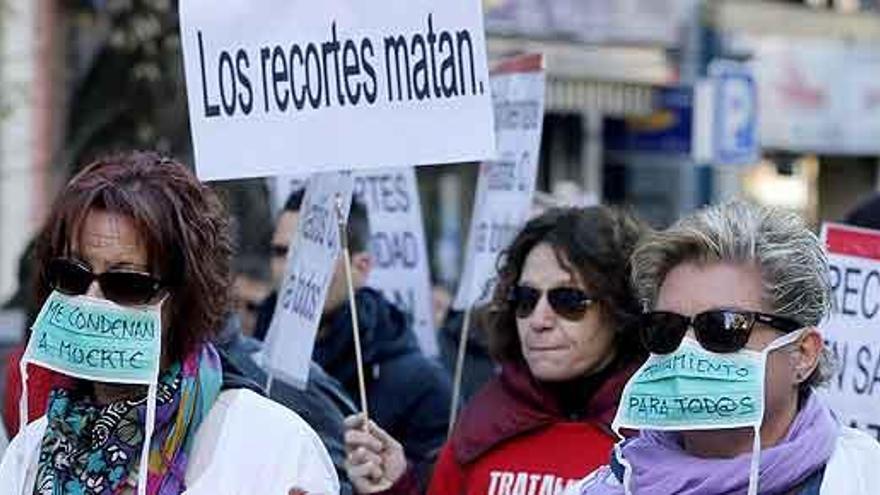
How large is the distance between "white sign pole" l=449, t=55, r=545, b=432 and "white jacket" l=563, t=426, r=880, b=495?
2439mm

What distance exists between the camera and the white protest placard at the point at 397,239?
703cm

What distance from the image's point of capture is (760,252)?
3.28 m

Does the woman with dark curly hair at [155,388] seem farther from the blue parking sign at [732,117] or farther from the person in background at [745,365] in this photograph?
the blue parking sign at [732,117]

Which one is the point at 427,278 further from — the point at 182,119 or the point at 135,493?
the point at 182,119

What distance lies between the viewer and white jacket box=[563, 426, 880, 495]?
3.17 m

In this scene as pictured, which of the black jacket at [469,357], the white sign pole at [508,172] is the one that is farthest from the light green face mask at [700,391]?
the black jacket at [469,357]

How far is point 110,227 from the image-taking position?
3326 mm

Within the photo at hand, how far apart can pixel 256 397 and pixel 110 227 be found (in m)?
0.36

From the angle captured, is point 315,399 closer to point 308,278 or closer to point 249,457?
point 308,278

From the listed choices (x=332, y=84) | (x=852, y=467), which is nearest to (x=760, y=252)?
(x=852, y=467)

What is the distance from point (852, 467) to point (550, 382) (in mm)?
1140

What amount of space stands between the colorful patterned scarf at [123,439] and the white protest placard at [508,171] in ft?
7.78

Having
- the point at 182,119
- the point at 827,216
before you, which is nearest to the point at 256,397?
the point at 182,119

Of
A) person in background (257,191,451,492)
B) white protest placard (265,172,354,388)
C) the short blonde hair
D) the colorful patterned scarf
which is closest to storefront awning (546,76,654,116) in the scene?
person in background (257,191,451,492)
